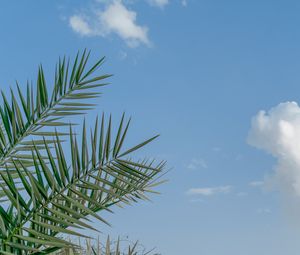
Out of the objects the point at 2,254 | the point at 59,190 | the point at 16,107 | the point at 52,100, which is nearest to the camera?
the point at 2,254

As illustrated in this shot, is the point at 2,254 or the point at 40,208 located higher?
the point at 40,208

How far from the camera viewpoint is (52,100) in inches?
99.7

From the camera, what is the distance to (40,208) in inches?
69.6

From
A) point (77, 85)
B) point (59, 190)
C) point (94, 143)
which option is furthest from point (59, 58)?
point (59, 190)

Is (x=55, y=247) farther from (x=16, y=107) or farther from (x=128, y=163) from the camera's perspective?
(x=16, y=107)

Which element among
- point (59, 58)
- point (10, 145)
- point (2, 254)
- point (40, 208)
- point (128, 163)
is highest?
point (59, 58)

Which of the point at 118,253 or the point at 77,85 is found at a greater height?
the point at 77,85

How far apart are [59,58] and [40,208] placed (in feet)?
3.06

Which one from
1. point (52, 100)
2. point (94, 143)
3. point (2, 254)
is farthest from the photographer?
point (52, 100)

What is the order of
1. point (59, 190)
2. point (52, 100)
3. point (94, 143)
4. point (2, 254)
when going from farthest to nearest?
1. point (52, 100)
2. point (94, 143)
3. point (59, 190)
4. point (2, 254)

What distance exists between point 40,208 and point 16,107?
0.67m

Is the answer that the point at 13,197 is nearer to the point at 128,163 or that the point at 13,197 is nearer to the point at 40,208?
the point at 40,208

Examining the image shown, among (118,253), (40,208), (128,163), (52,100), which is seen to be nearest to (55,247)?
(40,208)

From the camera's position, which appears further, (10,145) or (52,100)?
(52,100)
